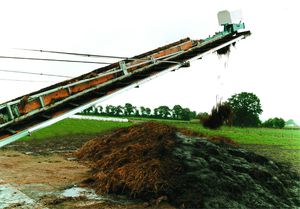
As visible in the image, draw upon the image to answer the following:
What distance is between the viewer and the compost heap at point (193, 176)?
6.96m

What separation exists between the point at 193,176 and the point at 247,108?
200 ft

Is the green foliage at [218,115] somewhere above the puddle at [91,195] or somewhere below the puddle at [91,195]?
above

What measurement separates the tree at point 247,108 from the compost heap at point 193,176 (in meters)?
49.3

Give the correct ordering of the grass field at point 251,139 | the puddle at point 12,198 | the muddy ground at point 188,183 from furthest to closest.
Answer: the grass field at point 251,139, the muddy ground at point 188,183, the puddle at point 12,198

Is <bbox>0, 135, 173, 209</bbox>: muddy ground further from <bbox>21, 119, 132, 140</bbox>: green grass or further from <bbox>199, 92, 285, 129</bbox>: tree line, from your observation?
<bbox>199, 92, 285, 129</bbox>: tree line

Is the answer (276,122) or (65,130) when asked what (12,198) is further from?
(276,122)

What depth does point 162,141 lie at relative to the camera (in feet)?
29.5

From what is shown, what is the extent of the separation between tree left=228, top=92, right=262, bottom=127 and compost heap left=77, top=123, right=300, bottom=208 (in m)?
49.3

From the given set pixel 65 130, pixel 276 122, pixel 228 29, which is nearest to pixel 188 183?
pixel 228 29

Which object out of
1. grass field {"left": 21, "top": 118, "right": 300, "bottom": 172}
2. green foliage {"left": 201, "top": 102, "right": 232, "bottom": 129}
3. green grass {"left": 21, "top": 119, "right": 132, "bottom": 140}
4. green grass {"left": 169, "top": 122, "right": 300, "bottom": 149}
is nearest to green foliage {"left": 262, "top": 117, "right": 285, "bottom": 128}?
green grass {"left": 169, "top": 122, "right": 300, "bottom": 149}

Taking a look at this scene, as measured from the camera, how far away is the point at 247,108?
65.4 m

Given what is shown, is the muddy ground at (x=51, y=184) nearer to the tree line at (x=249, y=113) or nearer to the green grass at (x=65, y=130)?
the green grass at (x=65, y=130)

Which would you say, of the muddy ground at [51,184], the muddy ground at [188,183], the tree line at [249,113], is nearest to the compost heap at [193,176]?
the muddy ground at [188,183]

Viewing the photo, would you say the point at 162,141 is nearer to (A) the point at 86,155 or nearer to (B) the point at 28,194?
(B) the point at 28,194
